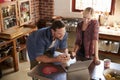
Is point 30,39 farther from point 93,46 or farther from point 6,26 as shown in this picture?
point 6,26

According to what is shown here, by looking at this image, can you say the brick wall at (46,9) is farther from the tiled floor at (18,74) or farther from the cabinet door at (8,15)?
the tiled floor at (18,74)

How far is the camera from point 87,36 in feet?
9.57

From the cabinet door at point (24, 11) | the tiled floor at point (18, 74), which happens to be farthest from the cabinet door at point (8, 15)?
the tiled floor at point (18, 74)

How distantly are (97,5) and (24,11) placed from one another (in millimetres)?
1653

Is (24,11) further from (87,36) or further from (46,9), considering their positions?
(87,36)

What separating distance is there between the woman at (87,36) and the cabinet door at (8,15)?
1534 mm

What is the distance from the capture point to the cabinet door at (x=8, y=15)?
12.0 ft

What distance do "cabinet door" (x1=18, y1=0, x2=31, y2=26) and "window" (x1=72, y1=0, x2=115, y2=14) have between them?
1078 mm

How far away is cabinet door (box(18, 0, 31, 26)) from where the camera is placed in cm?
413

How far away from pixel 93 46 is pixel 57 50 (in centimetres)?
60

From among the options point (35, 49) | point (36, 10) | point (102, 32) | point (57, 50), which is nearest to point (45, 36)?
point (35, 49)

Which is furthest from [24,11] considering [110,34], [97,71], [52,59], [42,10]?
[97,71]

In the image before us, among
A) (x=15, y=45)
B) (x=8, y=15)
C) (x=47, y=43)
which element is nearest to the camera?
(x=47, y=43)

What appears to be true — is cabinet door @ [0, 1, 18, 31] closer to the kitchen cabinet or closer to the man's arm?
the kitchen cabinet
